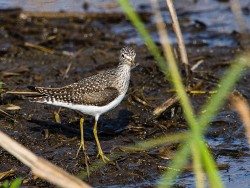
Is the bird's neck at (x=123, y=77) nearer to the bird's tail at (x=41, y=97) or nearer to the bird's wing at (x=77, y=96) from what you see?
the bird's wing at (x=77, y=96)

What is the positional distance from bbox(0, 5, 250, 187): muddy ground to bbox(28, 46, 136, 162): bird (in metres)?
0.40

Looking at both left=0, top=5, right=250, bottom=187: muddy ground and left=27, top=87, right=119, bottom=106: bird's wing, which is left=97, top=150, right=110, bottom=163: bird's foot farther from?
left=27, top=87, right=119, bottom=106: bird's wing

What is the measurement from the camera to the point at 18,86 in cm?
982

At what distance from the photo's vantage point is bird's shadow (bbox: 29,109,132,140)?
333 inches

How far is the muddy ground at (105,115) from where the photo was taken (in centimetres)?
766

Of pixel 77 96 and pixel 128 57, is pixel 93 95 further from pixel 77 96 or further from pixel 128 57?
pixel 128 57

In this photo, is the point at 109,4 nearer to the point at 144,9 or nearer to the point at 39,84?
the point at 144,9

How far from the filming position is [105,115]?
9.20 meters

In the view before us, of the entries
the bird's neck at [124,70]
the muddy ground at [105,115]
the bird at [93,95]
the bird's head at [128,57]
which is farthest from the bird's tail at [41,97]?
the bird's head at [128,57]

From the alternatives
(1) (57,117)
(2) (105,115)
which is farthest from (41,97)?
(2) (105,115)

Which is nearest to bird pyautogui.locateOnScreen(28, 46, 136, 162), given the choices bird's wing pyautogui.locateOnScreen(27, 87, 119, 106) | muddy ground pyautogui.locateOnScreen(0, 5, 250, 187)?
bird's wing pyautogui.locateOnScreen(27, 87, 119, 106)

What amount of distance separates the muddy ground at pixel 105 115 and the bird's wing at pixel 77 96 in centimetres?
65

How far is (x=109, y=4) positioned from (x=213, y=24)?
92.7 inches

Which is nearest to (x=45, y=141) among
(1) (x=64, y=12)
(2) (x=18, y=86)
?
(2) (x=18, y=86)
